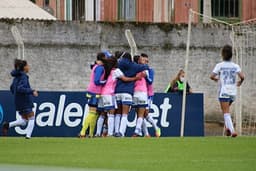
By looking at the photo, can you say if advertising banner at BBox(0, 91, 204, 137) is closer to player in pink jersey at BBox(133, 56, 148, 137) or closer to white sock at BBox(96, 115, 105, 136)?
white sock at BBox(96, 115, 105, 136)

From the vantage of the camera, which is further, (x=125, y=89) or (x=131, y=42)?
(x=131, y=42)

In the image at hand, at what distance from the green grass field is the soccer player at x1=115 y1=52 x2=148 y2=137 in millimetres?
2988

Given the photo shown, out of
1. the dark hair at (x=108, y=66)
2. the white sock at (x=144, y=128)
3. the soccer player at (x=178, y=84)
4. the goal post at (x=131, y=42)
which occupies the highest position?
the goal post at (x=131, y=42)

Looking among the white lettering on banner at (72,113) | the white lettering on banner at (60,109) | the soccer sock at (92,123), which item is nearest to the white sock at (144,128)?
the soccer sock at (92,123)

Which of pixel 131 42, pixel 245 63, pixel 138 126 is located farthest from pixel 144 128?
pixel 245 63

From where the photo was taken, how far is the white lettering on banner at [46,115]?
1134 inches

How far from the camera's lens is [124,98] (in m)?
26.1

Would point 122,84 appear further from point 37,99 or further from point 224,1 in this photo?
point 224,1

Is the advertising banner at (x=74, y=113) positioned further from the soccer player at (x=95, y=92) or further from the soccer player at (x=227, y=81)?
the soccer player at (x=227, y=81)

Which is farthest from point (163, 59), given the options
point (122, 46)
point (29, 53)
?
point (29, 53)

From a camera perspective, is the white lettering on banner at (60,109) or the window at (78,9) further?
the window at (78,9)

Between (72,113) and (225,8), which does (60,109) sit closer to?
(72,113)

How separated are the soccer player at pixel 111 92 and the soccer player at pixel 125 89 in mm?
103

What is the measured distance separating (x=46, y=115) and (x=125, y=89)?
3.43 metres
